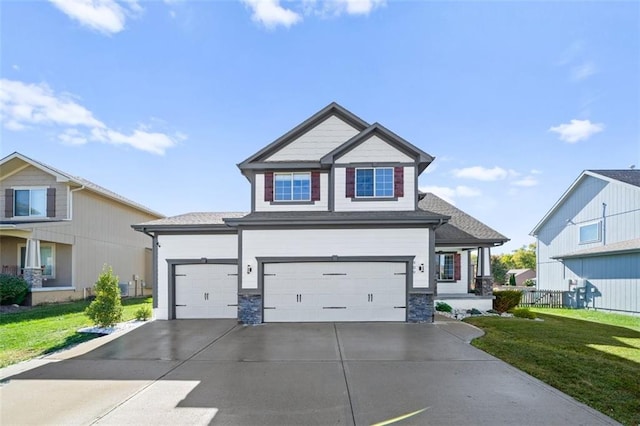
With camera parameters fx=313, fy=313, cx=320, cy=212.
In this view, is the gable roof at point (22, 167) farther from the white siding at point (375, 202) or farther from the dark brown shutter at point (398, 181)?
the dark brown shutter at point (398, 181)

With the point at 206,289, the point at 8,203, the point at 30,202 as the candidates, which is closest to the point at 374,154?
the point at 206,289

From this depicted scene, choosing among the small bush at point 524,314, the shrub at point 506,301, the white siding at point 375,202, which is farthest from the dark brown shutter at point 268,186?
the small bush at point 524,314

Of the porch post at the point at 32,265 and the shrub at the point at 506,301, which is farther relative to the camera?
the porch post at the point at 32,265

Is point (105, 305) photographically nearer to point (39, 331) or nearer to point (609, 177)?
point (39, 331)

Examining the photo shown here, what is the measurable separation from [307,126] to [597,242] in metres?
18.0

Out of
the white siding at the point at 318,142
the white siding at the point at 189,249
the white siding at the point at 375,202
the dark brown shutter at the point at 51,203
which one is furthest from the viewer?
the dark brown shutter at the point at 51,203

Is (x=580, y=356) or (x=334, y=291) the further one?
(x=334, y=291)

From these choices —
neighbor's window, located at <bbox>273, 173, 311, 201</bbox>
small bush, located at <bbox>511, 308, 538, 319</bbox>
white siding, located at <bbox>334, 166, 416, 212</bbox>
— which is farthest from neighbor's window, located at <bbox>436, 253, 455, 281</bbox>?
neighbor's window, located at <bbox>273, 173, 311, 201</bbox>

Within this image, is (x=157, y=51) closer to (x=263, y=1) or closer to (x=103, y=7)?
Result: (x=103, y=7)

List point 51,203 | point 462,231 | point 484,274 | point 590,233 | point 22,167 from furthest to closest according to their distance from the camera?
point 590,233 < point 22,167 < point 51,203 < point 462,231 < point 484,274

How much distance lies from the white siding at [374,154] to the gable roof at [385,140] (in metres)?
0.14

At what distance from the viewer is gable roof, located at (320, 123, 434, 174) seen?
11875 mm

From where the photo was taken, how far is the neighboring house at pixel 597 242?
15.2m

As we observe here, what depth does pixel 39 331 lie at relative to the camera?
9.59 metres
